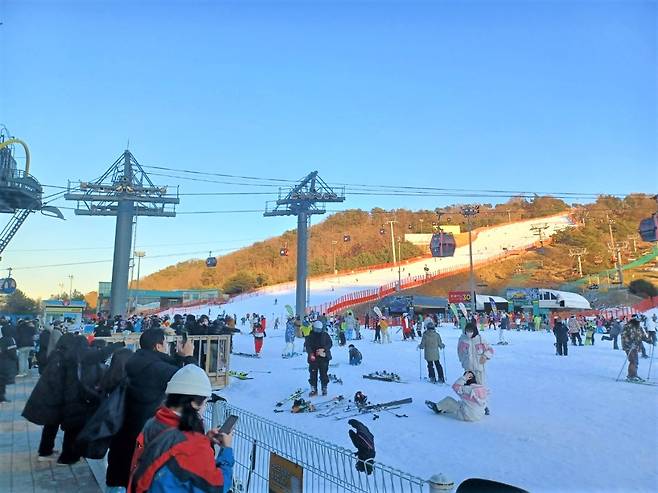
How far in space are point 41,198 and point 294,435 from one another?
62.2ft

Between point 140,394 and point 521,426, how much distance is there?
230 inches

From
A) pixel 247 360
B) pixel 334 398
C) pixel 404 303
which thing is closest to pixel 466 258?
pixel 404 303

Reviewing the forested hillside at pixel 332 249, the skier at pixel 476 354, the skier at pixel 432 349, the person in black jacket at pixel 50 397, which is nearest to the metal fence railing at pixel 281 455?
the person in black jacket at pixel 50 397

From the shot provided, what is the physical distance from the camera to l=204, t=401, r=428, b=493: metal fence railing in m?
3.04

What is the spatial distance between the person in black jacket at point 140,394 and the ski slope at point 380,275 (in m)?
32.0

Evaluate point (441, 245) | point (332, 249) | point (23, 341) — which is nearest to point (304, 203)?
point (441, 245)

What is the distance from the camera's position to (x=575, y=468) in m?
5.41

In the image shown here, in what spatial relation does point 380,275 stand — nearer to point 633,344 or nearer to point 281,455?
point 633,344

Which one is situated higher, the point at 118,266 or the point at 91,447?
the point at 118,266

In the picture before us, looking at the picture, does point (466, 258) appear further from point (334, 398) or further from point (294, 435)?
point (294, 435)

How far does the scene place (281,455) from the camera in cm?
346

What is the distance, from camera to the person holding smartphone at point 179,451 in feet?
5.82

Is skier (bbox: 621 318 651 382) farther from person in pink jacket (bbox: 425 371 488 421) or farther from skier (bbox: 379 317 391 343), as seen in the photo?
skier (bbox: 379 317 391 343)

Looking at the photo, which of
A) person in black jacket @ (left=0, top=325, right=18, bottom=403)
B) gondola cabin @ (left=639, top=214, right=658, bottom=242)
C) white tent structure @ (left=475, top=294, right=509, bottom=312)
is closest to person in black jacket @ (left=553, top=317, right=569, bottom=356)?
gondola cabin @ (left=639, top=214, right=658, bottom=242)
